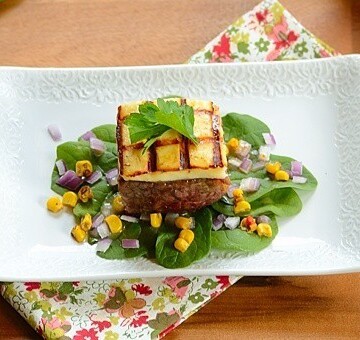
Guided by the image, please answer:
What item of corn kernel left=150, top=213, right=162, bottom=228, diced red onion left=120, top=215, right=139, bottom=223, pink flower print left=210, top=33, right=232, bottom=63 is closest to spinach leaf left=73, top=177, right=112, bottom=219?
diced red onion left=120, top=215, right=139, bottom=223

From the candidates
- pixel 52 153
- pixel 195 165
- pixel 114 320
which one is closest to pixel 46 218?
pixel 52 153

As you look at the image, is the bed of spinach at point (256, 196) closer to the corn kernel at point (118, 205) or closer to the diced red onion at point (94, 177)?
the corn kernel at point (118, 205)

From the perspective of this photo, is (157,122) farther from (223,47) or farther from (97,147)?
(223,47)

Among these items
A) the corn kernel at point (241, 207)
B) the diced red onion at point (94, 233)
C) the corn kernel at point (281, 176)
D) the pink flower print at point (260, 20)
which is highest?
the pink flower print at point (260, 20)

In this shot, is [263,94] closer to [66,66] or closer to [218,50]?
[218,50]

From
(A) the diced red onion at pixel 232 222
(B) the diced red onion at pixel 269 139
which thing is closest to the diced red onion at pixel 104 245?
(A) the diced red onion at pixel 232 222

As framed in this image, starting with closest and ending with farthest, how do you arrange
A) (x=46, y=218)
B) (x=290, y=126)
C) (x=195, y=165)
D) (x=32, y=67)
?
(x=195, y=165)
(x=46, y=218)
(x=290, y=126)
(x=32, y=67)

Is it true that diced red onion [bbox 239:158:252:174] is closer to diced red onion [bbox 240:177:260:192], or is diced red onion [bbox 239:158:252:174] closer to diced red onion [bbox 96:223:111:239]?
diced red onion [bbox 240:177:260:192]

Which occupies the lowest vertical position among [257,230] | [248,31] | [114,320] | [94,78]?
[114,320]
